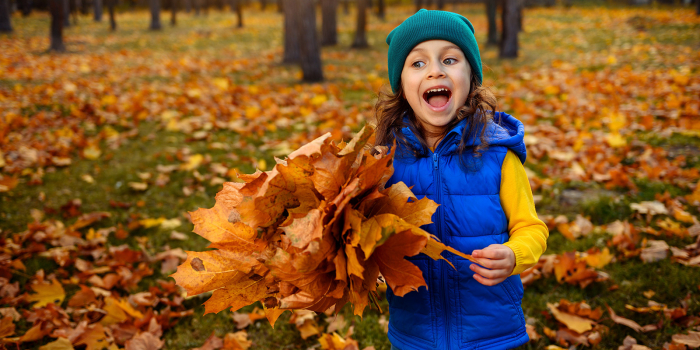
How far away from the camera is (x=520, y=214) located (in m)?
1.52

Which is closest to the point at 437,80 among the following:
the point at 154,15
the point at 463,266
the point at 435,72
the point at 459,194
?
the point at 435,72

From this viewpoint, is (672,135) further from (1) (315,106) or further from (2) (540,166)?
(1) (315,106)

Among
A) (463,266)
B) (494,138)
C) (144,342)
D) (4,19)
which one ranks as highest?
(4,19)

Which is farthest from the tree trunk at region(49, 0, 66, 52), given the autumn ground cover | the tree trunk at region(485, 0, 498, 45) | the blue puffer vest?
the blue puffer vest

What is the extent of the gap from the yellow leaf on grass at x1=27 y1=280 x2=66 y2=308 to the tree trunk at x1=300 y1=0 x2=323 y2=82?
593 centimetres

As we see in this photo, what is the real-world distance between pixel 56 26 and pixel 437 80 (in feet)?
40.4

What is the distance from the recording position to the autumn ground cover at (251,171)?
7.87ft

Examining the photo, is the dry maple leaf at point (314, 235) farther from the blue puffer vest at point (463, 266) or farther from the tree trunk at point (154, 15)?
the tree trunk at point (154, 15)

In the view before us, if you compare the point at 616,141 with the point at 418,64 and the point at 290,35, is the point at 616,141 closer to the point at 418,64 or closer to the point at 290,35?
the point at 418,64

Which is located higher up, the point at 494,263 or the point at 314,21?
the point at 314,21

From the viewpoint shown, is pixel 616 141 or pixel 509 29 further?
pixel 509 29

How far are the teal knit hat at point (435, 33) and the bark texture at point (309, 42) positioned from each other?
6.20 meters

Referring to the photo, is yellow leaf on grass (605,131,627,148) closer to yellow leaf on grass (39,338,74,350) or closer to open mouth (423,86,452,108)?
open mouth (423,86,452,108)

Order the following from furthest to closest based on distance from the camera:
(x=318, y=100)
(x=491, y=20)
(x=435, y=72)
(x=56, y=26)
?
1. (x=491, y=20)
2. (x=56, y=26)
3. (x=318, y=100)
4. (x=435, y=72)
